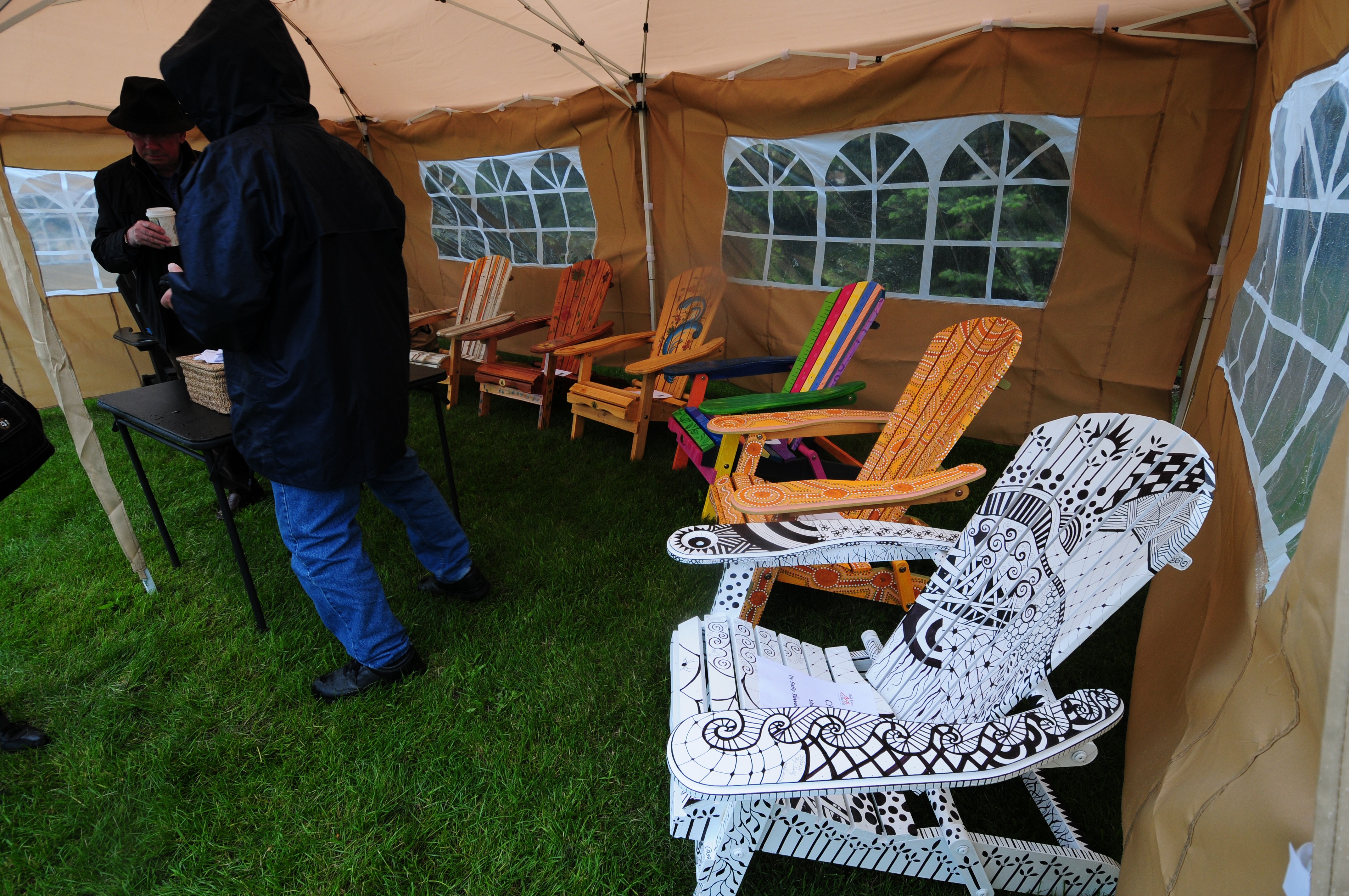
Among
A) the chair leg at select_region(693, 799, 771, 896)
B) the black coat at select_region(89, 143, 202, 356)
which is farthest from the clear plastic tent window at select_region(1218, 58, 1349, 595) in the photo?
the black coat at select_region(89, 143, 202, 356)

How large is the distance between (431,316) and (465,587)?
3.12 m

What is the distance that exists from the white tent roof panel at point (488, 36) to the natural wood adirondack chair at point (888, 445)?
5.39ft

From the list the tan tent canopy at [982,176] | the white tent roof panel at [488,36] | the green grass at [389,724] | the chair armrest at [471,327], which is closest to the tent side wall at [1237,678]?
the tan tent canopy at [982,176]

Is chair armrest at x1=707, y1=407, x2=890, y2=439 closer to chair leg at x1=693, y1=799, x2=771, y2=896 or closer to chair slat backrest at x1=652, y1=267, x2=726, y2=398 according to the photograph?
chair leg at x1=693, y1=799, x2=771, y2=896

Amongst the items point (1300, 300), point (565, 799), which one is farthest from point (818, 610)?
point (1300, 300)

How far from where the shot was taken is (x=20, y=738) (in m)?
1.82

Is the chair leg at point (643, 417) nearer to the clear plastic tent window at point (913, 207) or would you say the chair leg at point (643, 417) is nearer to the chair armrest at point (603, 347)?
the chair armrest at point (603, 347)

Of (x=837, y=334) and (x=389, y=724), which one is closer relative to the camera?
(x=389, y=724)

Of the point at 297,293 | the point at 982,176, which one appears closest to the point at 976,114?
the point at 982,176

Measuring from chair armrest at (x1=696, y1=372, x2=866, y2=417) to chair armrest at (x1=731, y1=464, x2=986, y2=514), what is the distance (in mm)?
554

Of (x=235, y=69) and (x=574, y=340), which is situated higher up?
(x=235, y=69)

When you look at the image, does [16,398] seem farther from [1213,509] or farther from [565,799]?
[1213,509]

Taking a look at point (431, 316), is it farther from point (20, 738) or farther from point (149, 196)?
point (20, 738)

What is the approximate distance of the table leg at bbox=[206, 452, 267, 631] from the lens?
6.37 ft
